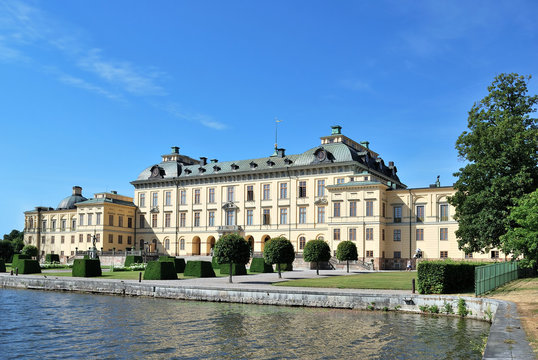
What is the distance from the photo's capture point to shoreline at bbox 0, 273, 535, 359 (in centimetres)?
1306

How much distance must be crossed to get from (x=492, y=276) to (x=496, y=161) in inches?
372

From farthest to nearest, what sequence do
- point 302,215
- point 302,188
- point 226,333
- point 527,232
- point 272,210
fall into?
point 272,210, point 302,188, point 302,215, point 527,232, point 226,333

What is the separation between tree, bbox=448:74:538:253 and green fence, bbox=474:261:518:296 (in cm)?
187

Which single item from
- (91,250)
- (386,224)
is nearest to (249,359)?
(386,224)

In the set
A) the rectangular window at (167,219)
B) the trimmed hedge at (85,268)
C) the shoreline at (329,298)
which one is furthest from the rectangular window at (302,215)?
the shoreline at (329,298)

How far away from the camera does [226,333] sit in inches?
682

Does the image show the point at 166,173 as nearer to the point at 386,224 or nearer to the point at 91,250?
the point at 91,250

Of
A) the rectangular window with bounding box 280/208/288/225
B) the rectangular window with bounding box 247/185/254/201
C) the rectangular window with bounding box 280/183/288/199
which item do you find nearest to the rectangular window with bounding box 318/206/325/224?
the rectangular window with bounding box 280/208/288/225

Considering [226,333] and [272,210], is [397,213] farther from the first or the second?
[226,333]

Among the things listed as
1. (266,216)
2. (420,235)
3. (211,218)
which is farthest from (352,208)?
(211,218)

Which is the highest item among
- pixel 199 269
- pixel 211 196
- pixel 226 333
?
pixel 211 196

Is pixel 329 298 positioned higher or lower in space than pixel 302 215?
lower

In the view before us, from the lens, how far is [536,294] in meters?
20.4

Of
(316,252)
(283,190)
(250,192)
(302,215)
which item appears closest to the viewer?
(316,252)
